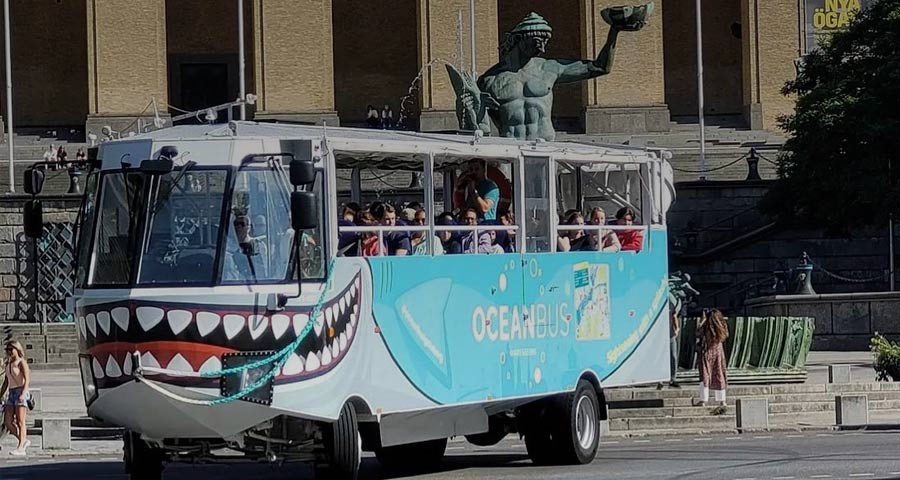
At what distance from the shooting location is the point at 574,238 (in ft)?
68.3

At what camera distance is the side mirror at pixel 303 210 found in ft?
54.1

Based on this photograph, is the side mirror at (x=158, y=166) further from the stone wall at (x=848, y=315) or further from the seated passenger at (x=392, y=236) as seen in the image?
the stone wall at (x=848, y=315)

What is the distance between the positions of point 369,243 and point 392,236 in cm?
45

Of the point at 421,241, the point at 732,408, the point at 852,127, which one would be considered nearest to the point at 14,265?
the point at 852,127

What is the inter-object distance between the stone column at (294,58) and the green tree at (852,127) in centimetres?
1816

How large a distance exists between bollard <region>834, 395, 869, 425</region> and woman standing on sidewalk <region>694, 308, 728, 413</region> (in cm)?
155

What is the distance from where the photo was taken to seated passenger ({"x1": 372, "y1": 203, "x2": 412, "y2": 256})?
1842cm

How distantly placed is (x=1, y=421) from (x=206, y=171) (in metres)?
10.2

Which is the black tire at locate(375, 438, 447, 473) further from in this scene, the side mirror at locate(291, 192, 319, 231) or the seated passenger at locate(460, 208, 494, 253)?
the side mirror at locate(291, 192, 319, 231)

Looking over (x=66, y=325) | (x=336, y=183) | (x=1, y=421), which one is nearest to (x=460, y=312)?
(x=336, y=183)

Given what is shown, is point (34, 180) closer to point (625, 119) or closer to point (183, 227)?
point (183, 227)

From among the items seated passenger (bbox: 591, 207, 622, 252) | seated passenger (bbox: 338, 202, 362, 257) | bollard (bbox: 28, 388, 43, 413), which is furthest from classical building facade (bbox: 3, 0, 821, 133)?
seated passenger (bbox: 338, 202, 362, 257)

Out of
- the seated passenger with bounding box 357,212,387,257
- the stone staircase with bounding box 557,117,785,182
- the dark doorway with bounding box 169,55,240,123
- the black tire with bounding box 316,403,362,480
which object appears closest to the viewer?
the black tire with bounding box 316,403,362,480

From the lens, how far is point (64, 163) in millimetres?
17578
